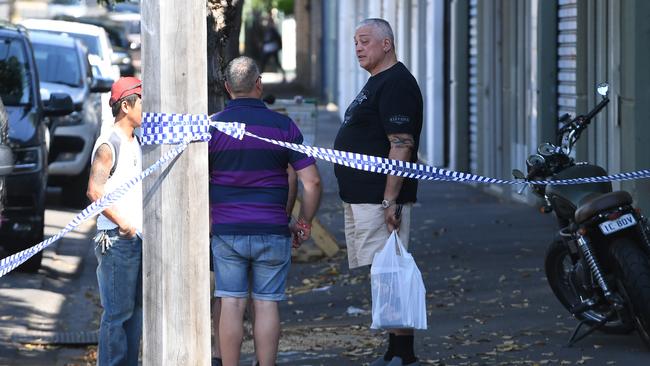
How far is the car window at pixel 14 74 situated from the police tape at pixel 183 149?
20.5ft

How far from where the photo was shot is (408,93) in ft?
24.9

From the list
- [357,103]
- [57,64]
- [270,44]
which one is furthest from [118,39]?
[357,103]

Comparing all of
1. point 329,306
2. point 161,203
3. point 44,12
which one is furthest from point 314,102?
point 44,12

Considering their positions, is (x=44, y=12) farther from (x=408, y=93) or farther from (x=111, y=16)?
(x=408, y=93)

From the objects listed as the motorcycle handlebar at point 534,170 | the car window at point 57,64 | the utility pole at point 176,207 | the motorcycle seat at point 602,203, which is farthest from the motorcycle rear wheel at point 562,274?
the car window at point 57,64

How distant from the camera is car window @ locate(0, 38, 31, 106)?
1302 cm

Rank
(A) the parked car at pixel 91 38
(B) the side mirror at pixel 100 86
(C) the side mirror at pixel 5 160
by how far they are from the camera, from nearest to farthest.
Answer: (C) the side mirror at pixel 5 160 < (B) the side mirror at pixel 100 86 < (A) the parked car at pixel 91 38

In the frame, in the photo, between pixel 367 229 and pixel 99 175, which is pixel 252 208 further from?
pixel 367 229

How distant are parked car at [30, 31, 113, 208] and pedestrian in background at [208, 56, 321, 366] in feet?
28.7

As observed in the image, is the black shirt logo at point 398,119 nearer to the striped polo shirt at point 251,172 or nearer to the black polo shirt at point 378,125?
the black polo shirt at point 378,125

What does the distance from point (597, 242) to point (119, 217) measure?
8.79 feet

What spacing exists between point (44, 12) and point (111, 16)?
10.2 m

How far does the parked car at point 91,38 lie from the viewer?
67.8 ft

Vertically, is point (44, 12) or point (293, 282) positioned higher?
point (44, 12)
